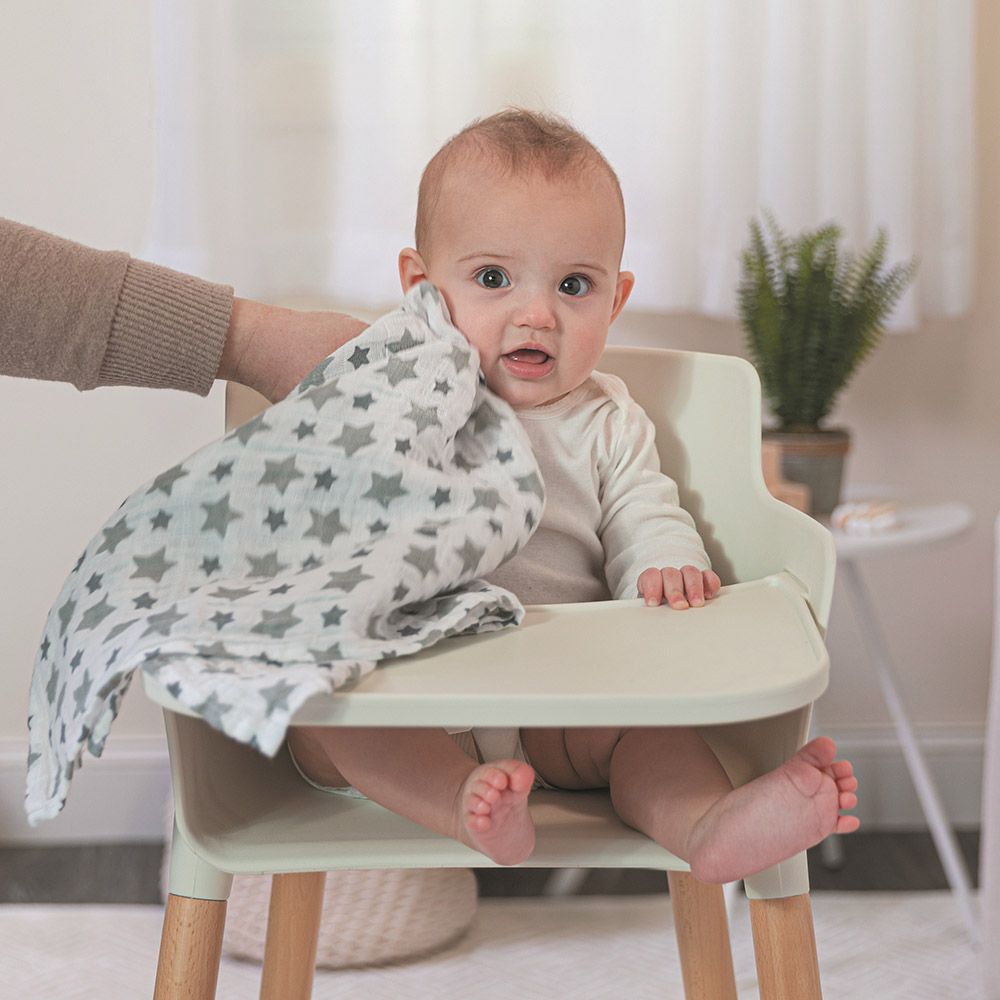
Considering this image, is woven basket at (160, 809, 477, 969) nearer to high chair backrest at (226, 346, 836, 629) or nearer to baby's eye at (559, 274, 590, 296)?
high chair backrest at (226, 346, 836, 629)

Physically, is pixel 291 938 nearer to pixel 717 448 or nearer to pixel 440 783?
pixel 440 783

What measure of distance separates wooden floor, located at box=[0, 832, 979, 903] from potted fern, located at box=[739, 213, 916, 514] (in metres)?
0.52

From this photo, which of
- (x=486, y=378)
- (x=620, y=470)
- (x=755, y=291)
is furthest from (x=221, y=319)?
(x=755, y=291)

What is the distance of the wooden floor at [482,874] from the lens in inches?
66.3

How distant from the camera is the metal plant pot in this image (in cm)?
157

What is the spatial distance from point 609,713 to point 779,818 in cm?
16

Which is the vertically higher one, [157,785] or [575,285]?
[575,285]

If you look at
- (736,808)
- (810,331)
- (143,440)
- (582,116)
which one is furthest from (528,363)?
(143,440)

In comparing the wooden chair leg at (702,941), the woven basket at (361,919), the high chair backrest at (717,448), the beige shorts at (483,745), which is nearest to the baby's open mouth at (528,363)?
the high chair backrest at (717,448)

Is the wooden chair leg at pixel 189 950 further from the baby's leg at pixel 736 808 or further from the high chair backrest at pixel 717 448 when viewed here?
the high chair backrest at pixel 717 448

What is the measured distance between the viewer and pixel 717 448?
96 cm

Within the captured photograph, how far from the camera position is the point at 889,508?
4.99ft

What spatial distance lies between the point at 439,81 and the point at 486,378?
2.81 feet

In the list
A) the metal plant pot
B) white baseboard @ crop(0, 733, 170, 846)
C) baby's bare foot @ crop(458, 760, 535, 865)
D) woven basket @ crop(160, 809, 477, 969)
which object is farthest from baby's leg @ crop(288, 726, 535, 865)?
white baseboard @ crop(0, 733, 170, 846)
